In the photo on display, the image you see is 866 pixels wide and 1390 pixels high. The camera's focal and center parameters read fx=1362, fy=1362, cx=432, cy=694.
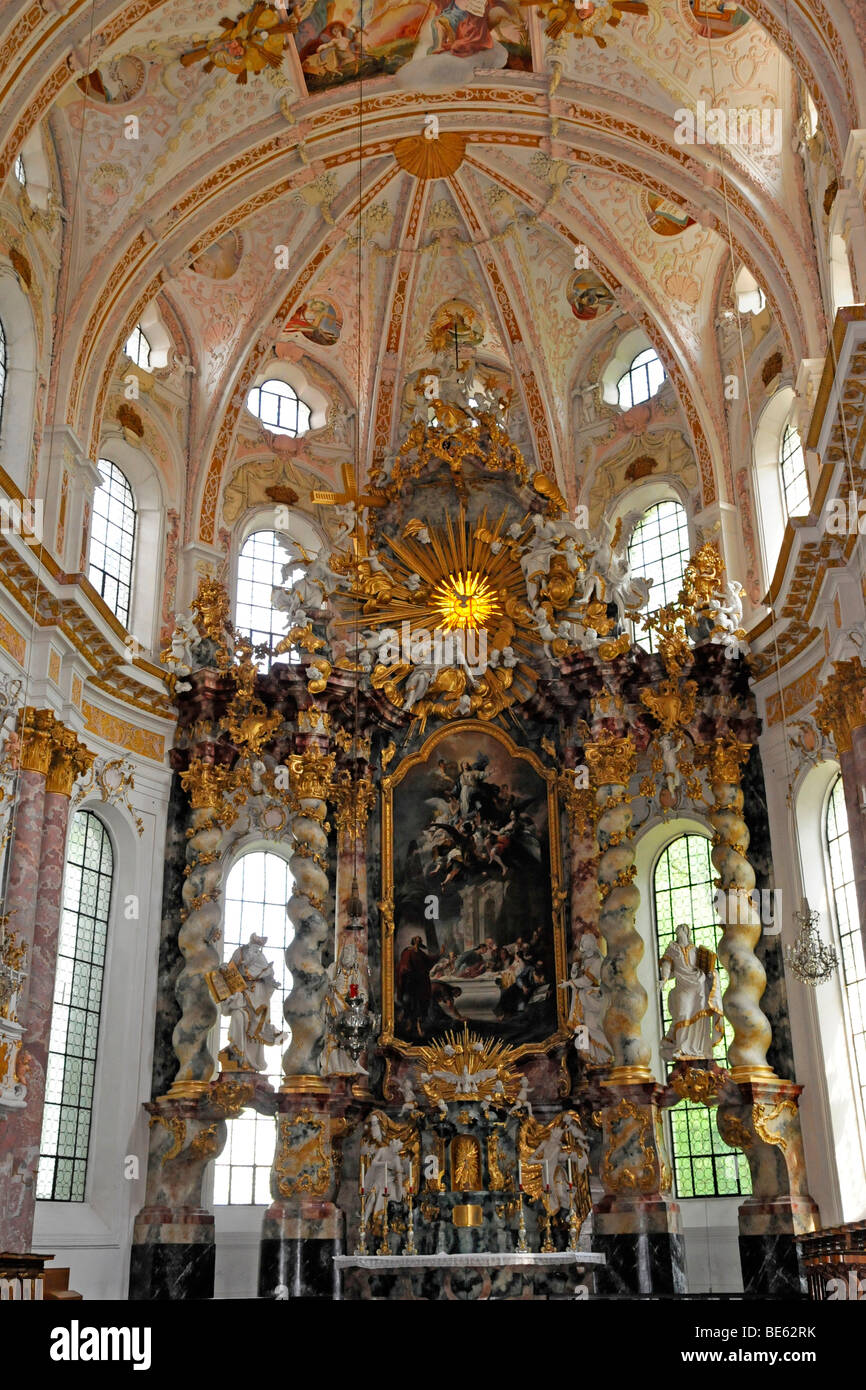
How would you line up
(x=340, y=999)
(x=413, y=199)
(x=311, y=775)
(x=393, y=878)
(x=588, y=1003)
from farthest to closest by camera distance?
1. (x=413, y=199)
2. (x=393, y=878)
3. (x=311, y=775)
4. (x=340, y=999)
5. (x=588, y=1003)

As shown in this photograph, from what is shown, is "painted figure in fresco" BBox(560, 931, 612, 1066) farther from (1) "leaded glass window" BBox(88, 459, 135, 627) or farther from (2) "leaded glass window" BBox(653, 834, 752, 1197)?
(1) "leaded glass window" BBox(88, 459, 135, 627)

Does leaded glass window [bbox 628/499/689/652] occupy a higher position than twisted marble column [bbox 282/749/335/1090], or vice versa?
leaded glass window [bbox 628/499/689/652]

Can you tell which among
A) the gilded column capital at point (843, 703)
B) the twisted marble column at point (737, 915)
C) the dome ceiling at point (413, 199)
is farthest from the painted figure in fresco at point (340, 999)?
the dome ceiling at point (413, 199)

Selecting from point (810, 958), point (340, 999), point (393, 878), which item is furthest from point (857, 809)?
point (340, 999)

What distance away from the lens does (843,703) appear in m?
16.7

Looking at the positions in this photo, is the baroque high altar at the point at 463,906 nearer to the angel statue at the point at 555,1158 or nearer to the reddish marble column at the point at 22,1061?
the angel statue at the point at 555,1158

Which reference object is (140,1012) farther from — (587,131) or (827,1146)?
(587,131)

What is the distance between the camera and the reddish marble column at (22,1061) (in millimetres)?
15547

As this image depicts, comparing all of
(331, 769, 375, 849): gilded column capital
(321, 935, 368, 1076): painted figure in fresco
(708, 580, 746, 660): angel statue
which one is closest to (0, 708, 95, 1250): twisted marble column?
(321, 935, 368, 1076): painted figure in fresco

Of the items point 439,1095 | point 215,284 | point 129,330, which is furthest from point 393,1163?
point 215,284

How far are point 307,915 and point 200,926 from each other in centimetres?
154

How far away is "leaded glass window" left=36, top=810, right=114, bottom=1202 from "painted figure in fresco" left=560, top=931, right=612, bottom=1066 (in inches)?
267

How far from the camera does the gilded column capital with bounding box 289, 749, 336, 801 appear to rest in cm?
2055

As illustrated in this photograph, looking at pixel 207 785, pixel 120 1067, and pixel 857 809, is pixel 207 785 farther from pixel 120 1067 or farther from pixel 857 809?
pixel 857 809
